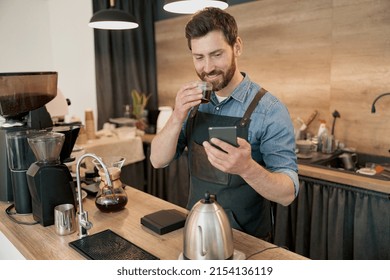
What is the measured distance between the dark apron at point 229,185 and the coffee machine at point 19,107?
700 millimetres

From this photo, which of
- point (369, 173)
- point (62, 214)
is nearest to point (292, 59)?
point (369, 173)

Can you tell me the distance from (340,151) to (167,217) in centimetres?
168

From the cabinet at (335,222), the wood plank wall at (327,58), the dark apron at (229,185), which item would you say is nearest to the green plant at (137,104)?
the wood plank wall at (327,58)

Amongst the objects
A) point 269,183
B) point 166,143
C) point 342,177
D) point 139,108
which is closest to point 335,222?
point 342,177

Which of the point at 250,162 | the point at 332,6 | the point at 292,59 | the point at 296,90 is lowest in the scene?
the point at 250,162

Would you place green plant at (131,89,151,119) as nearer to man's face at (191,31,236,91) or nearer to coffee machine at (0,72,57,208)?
coffee machine at (0,72,57,208)

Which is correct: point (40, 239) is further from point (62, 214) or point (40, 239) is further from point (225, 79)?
point (225, 79)

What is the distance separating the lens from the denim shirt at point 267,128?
1.39 m

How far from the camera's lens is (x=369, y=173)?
2135mm

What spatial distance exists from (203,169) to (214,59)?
48cm

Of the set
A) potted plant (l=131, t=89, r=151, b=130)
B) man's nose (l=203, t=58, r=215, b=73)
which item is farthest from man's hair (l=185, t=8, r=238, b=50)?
potted plant (l=131, t=89, r=151, b=130)

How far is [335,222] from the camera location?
7.01 ft

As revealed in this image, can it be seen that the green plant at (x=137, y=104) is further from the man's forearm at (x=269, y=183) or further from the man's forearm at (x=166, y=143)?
the man's forearm at (x=269, y=183)

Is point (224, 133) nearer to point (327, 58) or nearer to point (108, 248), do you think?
point (108, 248)
